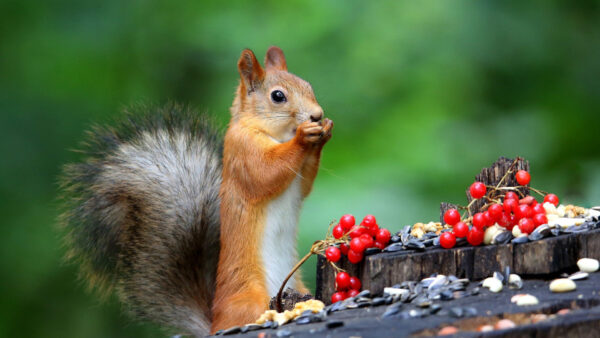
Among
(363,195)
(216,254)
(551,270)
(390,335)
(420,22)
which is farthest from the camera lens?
(420,22)

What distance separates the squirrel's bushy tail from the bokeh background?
0.51 metres

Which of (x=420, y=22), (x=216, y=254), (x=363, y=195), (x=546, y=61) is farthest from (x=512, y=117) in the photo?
(x=216, y=254)

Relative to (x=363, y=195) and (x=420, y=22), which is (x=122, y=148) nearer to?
(x=363, y=195)

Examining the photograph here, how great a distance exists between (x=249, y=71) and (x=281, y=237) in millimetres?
567

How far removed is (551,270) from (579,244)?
0.09 meters

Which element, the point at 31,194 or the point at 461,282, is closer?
the point at 461,282

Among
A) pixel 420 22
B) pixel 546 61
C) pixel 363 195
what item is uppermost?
pixel 420 22

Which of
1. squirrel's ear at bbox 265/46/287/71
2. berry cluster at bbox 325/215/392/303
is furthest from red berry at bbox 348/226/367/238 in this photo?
squirrel's ear at bbox 265/46/287/71

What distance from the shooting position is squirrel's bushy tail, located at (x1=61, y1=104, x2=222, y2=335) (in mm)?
2342

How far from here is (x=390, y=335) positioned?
1.19m

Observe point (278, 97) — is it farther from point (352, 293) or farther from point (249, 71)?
point (352, 293)

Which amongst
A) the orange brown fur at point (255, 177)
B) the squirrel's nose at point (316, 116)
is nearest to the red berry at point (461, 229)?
the orange brown fur at point (255, 177)

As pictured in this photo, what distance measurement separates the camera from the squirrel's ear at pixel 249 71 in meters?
2.41

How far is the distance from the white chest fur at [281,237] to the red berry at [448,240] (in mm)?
648
